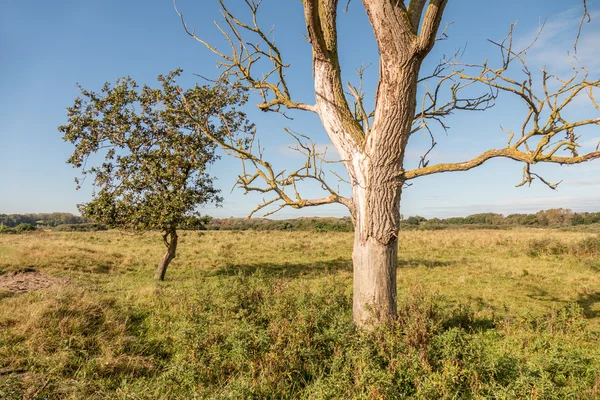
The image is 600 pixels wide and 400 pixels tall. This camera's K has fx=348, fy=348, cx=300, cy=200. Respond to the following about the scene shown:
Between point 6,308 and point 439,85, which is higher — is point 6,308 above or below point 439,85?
below

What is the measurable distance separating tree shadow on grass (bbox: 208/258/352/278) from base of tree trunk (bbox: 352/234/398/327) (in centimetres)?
909

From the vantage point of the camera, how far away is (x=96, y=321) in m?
6.80

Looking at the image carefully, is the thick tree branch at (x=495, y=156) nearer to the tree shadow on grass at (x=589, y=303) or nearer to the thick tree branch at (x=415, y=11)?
the thick tree branch at (x=415, y=11)

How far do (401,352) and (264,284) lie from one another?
4.43 meters

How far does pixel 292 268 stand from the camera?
1686cm

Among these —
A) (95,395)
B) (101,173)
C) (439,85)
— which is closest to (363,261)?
(439,85)

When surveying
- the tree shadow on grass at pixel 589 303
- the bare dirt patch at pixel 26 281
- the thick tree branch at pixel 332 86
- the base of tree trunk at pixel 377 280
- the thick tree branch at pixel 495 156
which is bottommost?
the tree shadow on grass at pixel 589 303

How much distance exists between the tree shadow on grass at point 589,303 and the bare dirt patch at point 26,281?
14776mm

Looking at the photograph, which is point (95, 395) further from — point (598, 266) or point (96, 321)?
point (598, 266)

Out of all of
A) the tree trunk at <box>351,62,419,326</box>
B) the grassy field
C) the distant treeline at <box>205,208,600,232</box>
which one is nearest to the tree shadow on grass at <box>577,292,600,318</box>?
the grassy field

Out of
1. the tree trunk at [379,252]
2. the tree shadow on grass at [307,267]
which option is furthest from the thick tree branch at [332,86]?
the tree shadow on grass at [307,267]

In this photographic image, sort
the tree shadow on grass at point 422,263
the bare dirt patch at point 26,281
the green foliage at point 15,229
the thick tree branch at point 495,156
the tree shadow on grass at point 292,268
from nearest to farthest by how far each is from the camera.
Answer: the thick tree branch at point 495,156, the bare dirt patch at point 26,281, the tree shadow on grass at point 292,268, the tree shadow on grass at point 422,263, the green foliage at point 15,229

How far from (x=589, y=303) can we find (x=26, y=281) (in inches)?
689

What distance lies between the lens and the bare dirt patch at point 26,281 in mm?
10165
